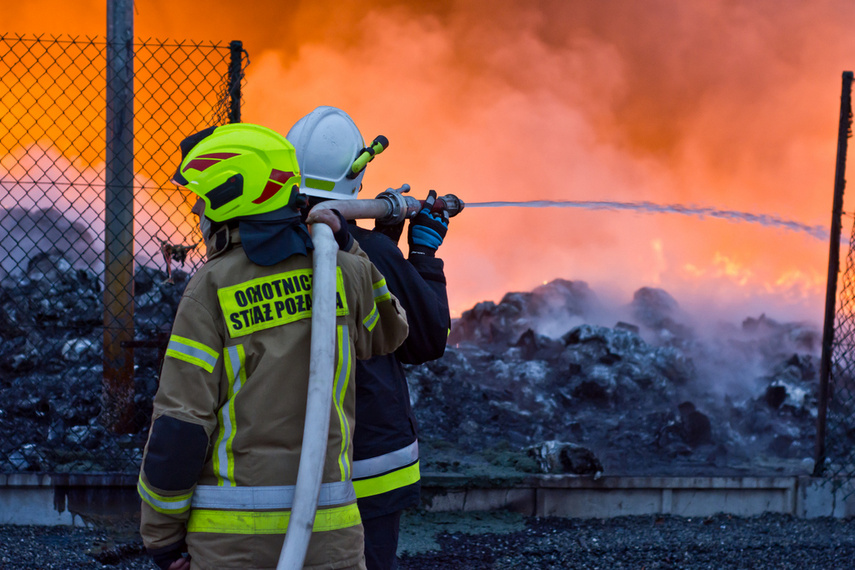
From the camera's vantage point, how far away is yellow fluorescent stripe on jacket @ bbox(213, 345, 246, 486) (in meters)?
1.88

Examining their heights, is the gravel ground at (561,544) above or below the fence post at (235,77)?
below

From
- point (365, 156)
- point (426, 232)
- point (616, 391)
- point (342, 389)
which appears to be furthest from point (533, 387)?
point (342, 389)

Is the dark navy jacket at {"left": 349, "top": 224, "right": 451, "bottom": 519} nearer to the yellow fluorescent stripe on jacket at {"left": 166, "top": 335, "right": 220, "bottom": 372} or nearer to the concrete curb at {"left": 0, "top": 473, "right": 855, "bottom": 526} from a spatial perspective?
the yellow fluorescent stripe on jacket at {"left": 166, "top": 335, "right": 220, "bottom": 372}

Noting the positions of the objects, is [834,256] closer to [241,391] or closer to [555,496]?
[555,496]

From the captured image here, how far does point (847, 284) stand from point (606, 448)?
89.1 inches

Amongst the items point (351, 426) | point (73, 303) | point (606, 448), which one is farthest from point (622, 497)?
point (73, 303)

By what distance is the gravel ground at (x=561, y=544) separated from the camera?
14.3 ft

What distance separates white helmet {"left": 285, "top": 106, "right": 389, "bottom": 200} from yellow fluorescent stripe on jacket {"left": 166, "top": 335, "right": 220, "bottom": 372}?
1.01 meters

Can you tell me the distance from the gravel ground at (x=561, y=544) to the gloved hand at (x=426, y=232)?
7.48 feet

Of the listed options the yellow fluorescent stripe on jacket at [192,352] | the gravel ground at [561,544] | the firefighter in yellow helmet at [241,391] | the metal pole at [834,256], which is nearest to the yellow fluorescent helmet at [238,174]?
the firefighter in yellow helmet at [241,391]

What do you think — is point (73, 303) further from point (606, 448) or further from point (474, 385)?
point (606, 448)

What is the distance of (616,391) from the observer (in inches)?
307

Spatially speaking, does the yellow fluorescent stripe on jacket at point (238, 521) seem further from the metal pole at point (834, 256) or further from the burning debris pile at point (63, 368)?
the metal pole at point (834, 256)

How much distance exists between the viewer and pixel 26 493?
184 inches
